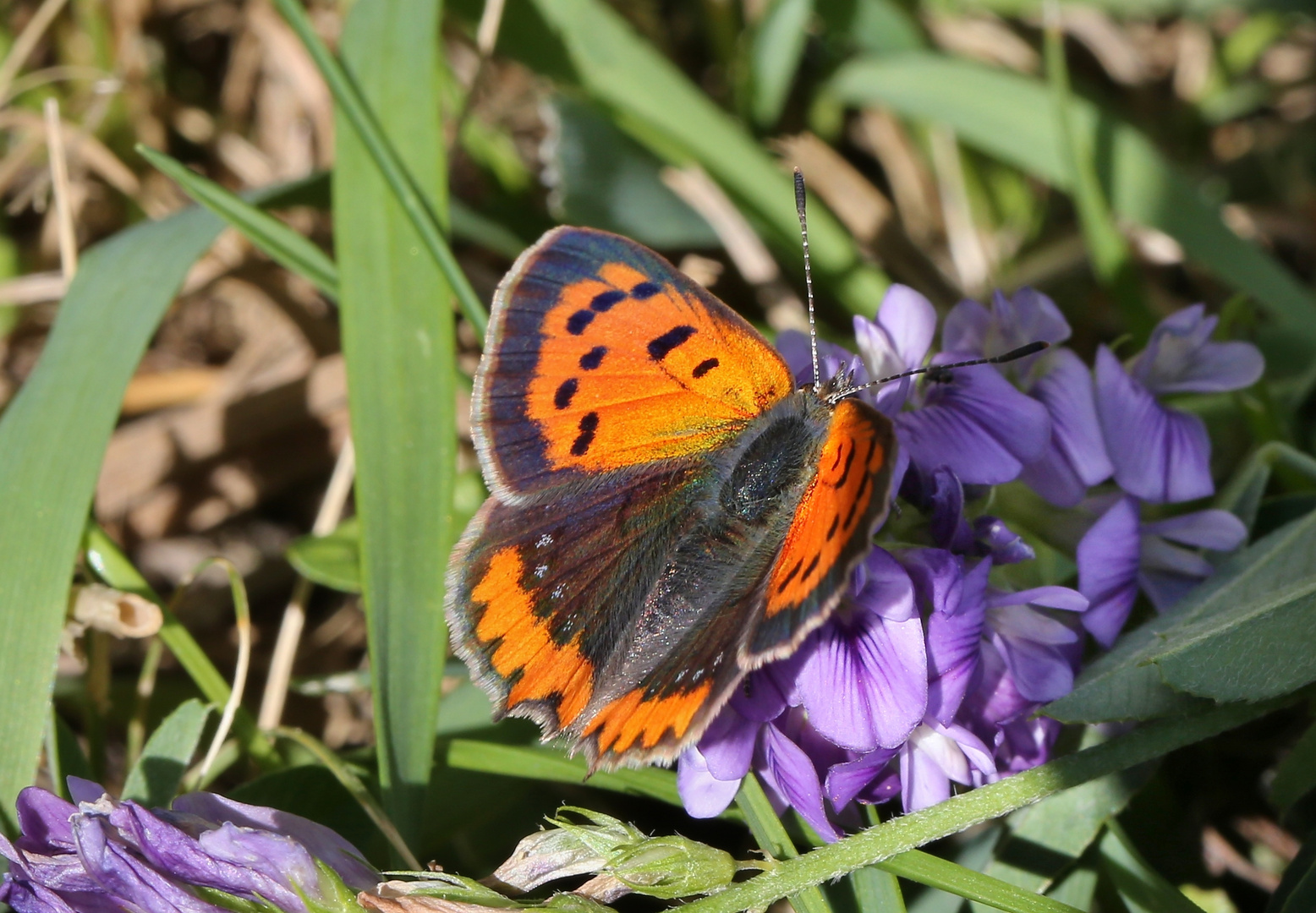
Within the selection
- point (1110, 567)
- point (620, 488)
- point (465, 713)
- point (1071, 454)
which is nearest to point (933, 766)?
point (1110, 567)

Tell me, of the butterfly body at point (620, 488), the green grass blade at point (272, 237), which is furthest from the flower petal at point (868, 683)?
the green grass blade at point (272, 237)

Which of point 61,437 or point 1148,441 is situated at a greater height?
point 61,437

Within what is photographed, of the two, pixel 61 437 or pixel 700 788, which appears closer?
pixel 700 788

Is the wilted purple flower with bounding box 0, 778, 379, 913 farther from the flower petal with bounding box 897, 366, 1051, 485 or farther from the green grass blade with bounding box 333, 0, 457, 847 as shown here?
the flower petal with bounding box 897, 366, 1051, 485

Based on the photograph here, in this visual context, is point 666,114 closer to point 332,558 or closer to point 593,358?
point 593,358

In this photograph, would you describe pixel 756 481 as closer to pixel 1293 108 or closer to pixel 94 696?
pixel 94 696

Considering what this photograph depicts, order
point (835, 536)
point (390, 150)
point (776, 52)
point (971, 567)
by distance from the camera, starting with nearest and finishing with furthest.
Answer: point (835, 536) < point (971, 567) < point (390, 150) < point (776, 52)

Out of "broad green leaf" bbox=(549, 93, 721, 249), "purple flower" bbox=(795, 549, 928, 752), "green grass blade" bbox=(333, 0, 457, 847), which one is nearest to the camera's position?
"purple flower" bbox=(795, 549, 928, 752)

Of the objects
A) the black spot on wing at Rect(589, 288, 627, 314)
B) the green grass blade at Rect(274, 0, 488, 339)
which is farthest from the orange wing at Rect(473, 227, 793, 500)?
the green grass blade at Rect(274, 0, 488, 339)
